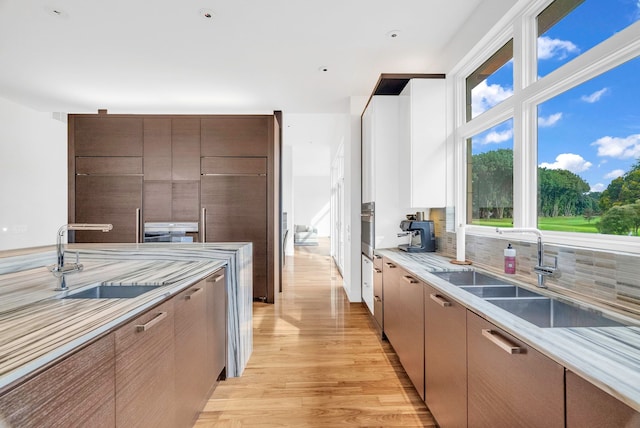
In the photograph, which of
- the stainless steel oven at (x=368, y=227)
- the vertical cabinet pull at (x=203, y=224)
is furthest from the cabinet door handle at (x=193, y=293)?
the vertical cabinet pull at (x=203, y=224)

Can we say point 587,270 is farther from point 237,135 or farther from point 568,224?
point 237,135

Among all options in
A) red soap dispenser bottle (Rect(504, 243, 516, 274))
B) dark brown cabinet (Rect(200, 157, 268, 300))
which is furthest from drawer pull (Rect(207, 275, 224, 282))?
dark brown cabinet (Rect(200, 157, 268, 300))

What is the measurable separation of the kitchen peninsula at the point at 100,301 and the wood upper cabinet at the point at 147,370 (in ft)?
0.08

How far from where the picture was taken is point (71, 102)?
4.41 meters

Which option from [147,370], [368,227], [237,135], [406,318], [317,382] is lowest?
[317,382]

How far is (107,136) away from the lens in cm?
412

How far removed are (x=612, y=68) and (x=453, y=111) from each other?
5.01ft

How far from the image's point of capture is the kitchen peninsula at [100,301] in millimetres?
730

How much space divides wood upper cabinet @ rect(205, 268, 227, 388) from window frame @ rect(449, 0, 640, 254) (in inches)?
76.0

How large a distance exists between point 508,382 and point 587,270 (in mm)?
A: 740

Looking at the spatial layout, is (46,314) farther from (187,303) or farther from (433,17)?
(433,17)

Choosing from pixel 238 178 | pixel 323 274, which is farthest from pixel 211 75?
pixel 323 274

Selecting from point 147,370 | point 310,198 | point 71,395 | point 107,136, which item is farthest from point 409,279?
point 310,198

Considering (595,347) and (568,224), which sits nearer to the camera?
(595,347)
